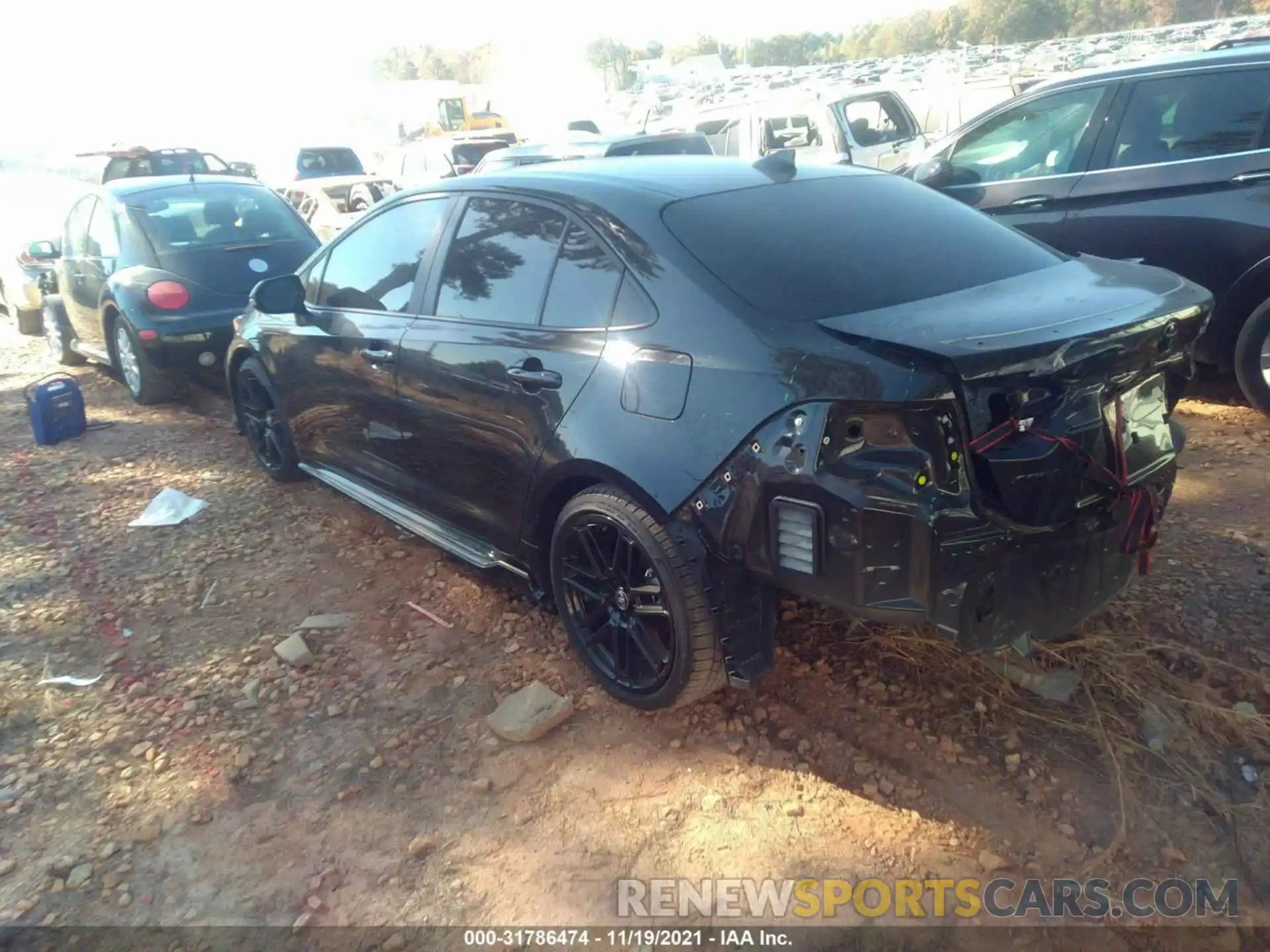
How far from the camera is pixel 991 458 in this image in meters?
2.41

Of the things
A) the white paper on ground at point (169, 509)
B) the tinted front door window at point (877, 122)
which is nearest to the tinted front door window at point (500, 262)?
the white paper on ground at point (169, 509)

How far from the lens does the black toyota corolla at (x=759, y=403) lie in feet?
7.93

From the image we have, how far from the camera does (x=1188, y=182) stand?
5105 mm

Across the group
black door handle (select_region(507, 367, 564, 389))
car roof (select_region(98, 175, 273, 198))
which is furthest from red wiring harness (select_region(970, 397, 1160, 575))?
car roof (select_region(98, 175, 273, 198))

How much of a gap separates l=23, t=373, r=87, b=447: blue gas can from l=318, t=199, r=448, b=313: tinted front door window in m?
2.95

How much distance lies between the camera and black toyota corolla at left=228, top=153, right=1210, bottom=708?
2416 millimetres

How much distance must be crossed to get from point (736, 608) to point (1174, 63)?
4470mm

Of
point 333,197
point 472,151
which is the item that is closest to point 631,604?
point 333,197

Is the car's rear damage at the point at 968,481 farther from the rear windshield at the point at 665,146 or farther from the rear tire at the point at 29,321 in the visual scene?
the rear tire at the point at 29,321

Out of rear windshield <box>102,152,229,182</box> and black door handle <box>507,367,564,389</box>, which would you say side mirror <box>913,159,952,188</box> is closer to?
black door handle <box>507,367,564,389</box>

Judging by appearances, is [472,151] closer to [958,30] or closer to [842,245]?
[842,245]

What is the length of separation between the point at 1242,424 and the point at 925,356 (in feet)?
12.2

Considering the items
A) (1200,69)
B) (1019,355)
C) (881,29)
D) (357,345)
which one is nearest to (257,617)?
(357,345)

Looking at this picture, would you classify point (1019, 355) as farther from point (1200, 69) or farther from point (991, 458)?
point (1200, 69)
